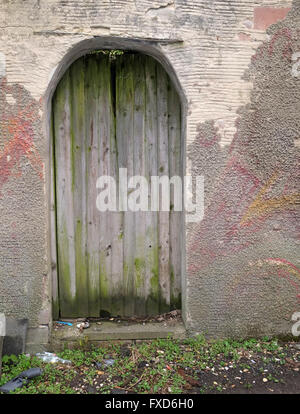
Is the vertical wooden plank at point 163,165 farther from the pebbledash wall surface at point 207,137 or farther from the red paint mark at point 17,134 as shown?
the red paint mark at point 17,134

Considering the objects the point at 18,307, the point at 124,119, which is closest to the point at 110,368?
the point at 18,307

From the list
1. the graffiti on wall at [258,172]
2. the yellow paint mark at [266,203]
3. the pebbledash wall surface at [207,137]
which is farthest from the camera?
the yellow paint mark at [266,203]

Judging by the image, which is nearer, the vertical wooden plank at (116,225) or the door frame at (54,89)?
the door frame at (54,89)

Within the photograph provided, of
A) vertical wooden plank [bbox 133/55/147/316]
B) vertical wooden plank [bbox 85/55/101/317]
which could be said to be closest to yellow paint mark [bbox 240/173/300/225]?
vertical wooden plank [bbox 133/55/147/316]

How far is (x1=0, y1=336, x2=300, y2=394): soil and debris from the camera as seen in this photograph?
2.98 meters

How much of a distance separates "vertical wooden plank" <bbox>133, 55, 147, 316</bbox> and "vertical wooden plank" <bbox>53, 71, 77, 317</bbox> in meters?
0.55

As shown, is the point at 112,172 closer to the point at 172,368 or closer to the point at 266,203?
the point at 266,203

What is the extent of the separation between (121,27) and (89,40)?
0.26 metres

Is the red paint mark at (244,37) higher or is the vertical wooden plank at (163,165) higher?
the red paint mark at (244,37)

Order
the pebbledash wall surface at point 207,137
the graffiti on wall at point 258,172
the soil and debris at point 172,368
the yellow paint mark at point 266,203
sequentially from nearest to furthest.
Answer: the soil and debris at point 172,368
the pebbledash wall surface at point 207,137
the graffiti on wall at point 258,172
the yellow paint mark at point 266,203

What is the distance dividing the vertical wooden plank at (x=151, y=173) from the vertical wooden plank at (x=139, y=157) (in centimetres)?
3

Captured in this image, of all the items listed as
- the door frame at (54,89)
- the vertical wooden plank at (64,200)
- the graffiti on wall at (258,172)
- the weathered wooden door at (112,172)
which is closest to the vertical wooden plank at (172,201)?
the weathered wooden door at (112,172)

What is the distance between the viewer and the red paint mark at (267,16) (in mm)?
3227

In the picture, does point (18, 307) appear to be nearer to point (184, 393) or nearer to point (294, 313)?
point (184, 393)
